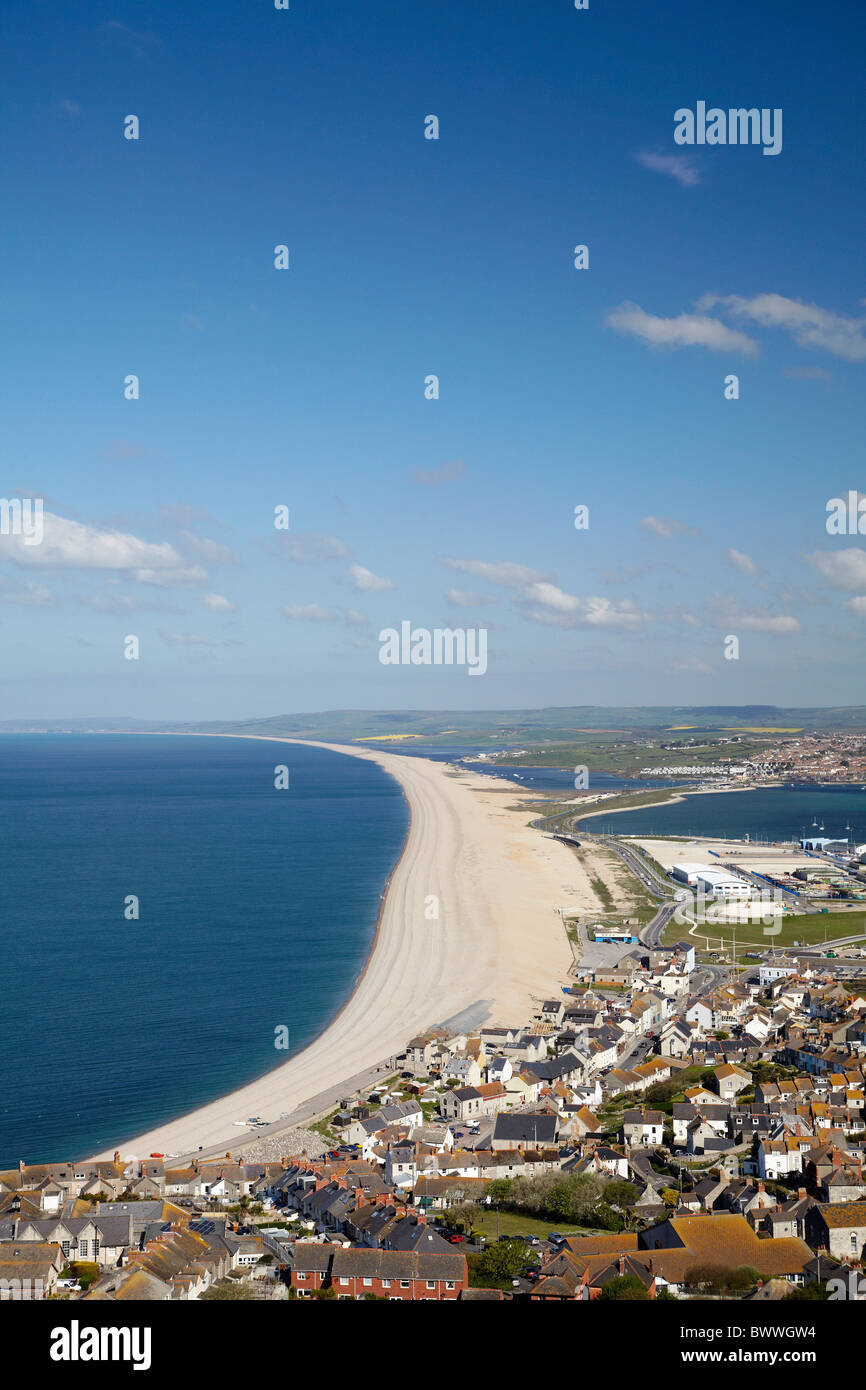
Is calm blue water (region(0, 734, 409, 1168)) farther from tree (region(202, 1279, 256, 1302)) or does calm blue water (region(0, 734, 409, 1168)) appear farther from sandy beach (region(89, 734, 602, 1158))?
tree (region(202, 1279, 256, 1302))

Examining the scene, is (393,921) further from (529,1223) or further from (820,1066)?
(529,1223)

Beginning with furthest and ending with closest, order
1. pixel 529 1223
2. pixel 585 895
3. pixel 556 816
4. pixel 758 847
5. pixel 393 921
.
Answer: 1. pixel 556 816
2. pixel 758 847
3. pixel 585 895
4. pixel 393 921
5. pixel 529 1223

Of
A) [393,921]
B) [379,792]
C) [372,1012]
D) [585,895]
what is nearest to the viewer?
[372,1012]

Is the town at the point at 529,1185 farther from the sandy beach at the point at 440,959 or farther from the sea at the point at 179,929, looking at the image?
the sea at the point at 179,929

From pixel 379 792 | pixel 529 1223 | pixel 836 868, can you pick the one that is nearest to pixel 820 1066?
pixel 529 1223

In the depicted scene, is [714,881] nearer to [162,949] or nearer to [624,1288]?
[162,949]

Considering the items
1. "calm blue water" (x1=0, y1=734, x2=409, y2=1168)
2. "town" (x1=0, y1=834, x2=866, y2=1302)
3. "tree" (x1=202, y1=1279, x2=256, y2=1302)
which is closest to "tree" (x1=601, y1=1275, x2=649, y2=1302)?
"town" (x1=0, y1=834, x2=866, y2=1302)
